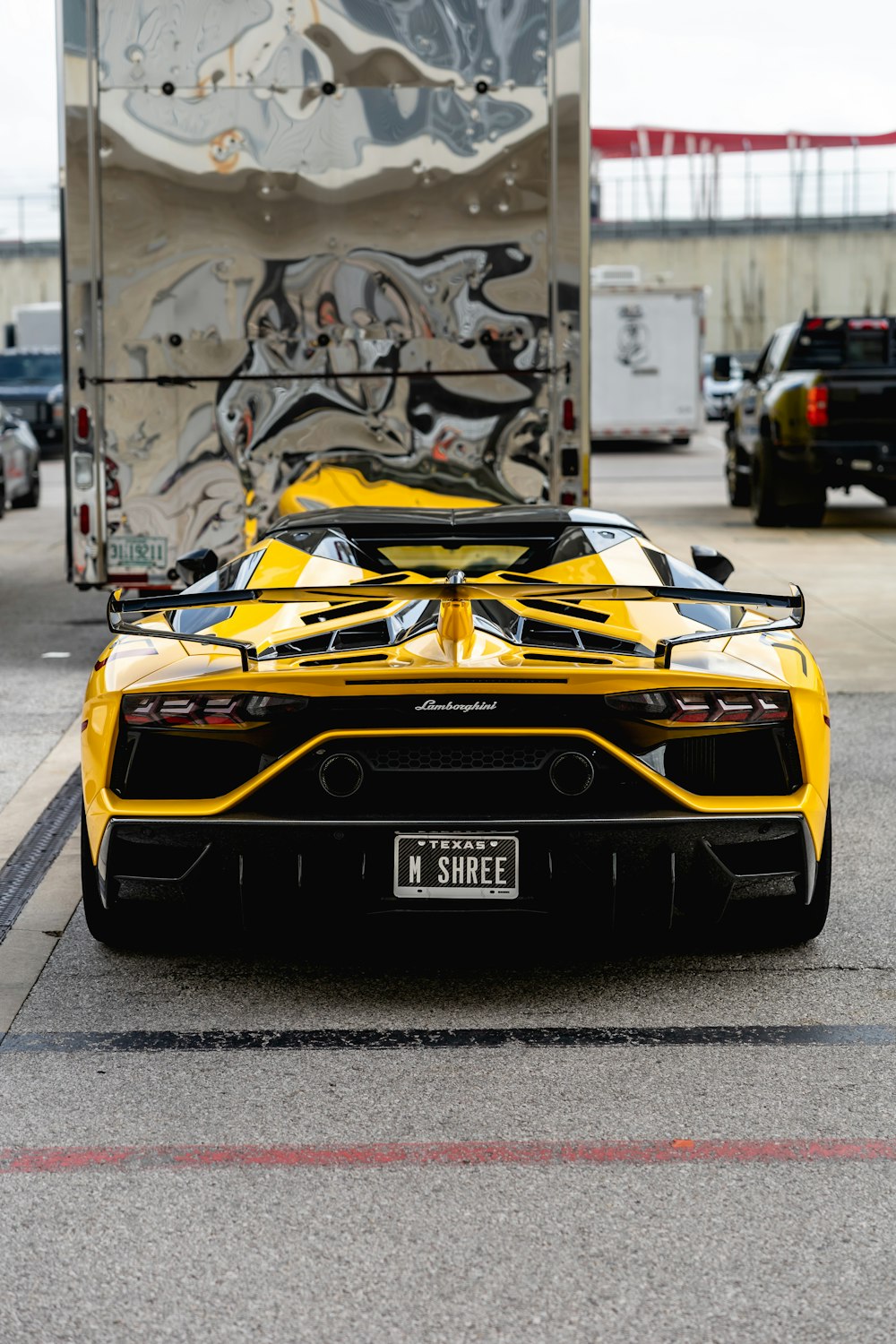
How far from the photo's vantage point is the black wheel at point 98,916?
509 cm

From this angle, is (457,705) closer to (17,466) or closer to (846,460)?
(846,460)

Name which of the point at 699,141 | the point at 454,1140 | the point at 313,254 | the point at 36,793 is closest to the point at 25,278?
the point at 699,141

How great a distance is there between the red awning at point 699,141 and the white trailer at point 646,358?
29.0 m

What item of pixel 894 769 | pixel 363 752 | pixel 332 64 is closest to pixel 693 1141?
pixel 363 752

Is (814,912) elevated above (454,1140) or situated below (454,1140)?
above

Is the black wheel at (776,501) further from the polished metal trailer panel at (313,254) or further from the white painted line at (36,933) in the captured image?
the white painted line at (36,933)

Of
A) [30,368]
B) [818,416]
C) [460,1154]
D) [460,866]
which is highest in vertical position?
[30,368]

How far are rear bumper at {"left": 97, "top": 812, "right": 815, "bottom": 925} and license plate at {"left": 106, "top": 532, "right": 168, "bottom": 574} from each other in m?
5.38

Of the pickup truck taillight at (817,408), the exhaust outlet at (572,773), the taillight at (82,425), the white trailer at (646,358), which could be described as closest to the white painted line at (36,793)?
the taillight at (82,425)

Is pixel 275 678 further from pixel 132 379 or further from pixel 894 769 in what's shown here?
pixel 132 379

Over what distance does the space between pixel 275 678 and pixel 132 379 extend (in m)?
5.55

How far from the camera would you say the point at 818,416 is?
18812 millimetres

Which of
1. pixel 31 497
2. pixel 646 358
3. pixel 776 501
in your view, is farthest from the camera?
pixel 646 358

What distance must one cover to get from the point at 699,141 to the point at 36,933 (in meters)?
60.7
